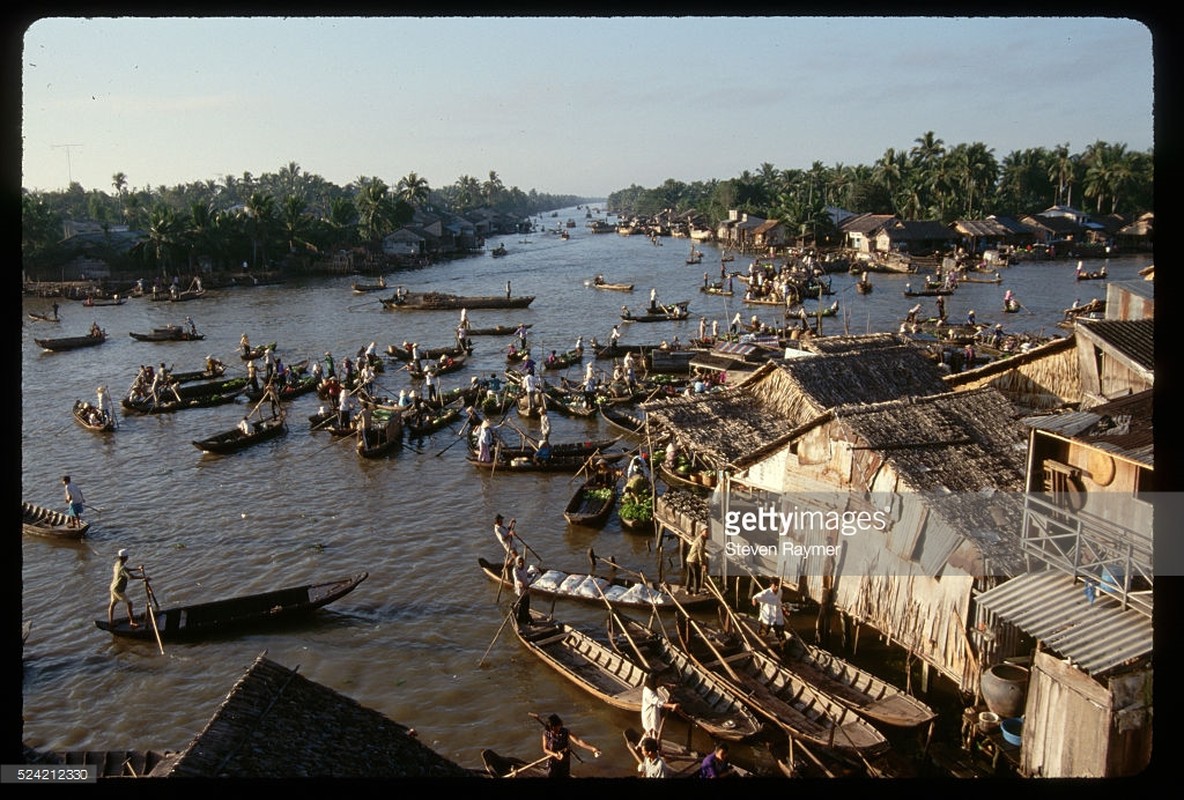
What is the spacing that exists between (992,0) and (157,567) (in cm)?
1562

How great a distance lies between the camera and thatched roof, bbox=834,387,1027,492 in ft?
34.1

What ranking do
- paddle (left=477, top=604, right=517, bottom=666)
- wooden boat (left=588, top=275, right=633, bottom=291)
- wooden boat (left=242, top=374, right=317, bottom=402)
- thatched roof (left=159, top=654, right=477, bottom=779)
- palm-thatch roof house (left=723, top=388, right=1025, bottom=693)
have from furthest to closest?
1. wooden boat (left=588, top=275, right=633, bottom=291)
2. wooden boat (left=242, top=374, right=317, bottom=402)
3. paddle (left=477, top=604, right=517, bottom=666)
4. palm-thatch roof house (left=723, top=388, right=1025, bottom=693)
5. thatched roof (left=159, top=654, right=477, bottom=779)

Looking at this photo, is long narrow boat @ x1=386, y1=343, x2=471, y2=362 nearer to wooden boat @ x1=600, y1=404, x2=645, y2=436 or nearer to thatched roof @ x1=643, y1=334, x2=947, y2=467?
wooden boat @ x1=600, y1=404, x2=645, y2=436

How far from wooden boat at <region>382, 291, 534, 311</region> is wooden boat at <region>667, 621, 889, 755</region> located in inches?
1293

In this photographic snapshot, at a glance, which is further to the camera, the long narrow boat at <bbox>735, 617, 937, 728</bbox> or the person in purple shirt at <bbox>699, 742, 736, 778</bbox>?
the long narrow boat at <bbox>735, 617, 937, 728</bbox>

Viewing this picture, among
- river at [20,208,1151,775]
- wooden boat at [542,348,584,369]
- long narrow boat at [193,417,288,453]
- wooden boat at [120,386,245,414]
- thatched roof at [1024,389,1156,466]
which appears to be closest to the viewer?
thatched roof at [1024,389,1156,466]

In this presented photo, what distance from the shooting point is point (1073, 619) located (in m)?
7.11

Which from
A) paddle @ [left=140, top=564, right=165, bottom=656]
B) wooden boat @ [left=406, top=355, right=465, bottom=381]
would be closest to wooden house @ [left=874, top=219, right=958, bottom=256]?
wooden boat @ [left=406, top=355, right=465, bottom=381]

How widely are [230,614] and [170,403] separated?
48.5ft

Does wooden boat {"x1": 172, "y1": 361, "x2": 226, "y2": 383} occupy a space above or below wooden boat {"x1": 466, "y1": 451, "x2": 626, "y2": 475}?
above

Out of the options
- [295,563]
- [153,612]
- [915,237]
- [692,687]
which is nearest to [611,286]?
[915,237]

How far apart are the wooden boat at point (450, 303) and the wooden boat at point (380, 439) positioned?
21.9m

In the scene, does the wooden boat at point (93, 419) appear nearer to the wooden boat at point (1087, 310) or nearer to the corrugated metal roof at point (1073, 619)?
the corrugated metal roof at point (1073, 619)

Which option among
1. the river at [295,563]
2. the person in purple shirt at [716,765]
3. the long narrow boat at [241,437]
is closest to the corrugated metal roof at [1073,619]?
the person in purple shirt at [716,765]
